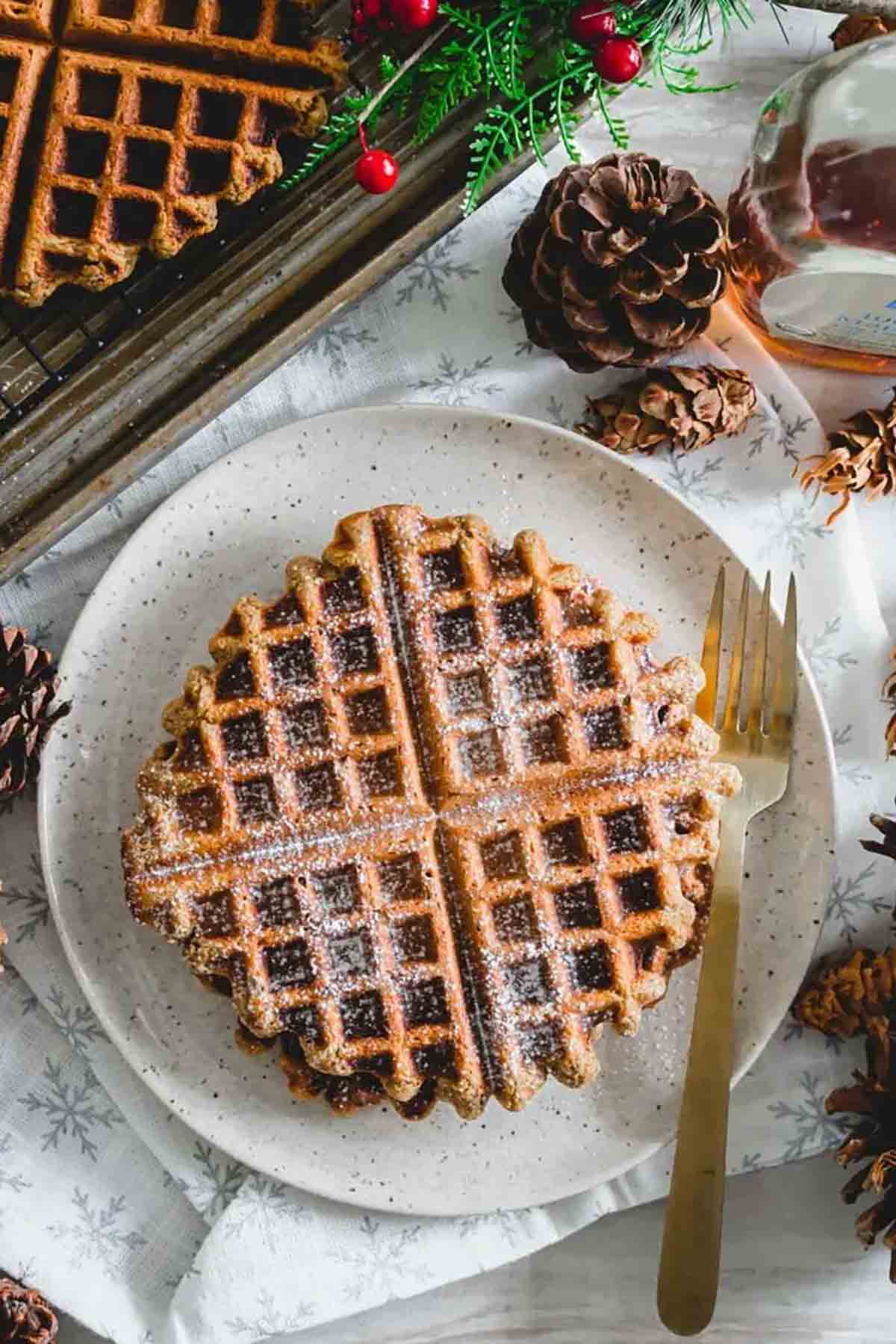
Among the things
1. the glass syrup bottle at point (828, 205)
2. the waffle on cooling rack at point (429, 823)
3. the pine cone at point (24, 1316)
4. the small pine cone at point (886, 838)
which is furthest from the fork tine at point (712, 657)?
the pine cone at point (24, 1316)

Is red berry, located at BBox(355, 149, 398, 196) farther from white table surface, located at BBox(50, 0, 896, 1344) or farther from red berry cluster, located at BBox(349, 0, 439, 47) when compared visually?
white table surface, located at BBox(50, 0, 896, 1344)

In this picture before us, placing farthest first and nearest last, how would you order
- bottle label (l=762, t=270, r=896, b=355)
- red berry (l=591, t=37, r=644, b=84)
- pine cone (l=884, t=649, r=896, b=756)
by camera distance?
pine cone (l=884, t=649, r=896, b=756) → bottle label (l=762, t=270, r=896, b=355) → red berry (l=591, t=37, r=644, b=84)

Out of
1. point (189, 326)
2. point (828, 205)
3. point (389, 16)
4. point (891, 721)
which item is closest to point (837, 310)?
point (828, 205)

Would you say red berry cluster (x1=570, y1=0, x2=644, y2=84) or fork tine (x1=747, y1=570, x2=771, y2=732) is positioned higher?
red berry cluster (x1=570, y1=0, x2=644, y2=84)

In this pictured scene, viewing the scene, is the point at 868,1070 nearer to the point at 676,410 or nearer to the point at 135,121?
the point at 676,410

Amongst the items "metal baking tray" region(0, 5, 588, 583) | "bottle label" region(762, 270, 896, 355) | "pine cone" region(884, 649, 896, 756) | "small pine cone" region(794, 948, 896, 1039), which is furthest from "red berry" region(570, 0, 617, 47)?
"small pine cone" region(794, 948, 896, 1039)

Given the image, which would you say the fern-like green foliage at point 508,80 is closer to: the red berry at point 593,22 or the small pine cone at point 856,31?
the red berry at point 593,22

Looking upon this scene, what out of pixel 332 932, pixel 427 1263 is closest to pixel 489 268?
pixel 332 932
